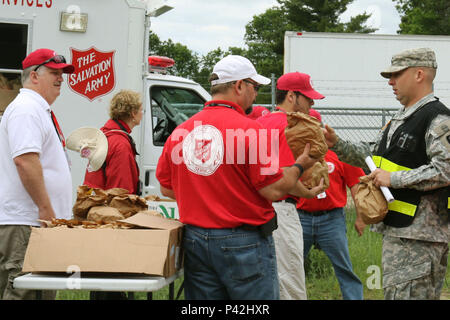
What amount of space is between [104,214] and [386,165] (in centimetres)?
174

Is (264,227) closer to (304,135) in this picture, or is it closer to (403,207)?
(304,135)

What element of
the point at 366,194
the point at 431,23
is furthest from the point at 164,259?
the point at 431,23

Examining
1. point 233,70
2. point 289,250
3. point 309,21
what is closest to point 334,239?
point 289,250

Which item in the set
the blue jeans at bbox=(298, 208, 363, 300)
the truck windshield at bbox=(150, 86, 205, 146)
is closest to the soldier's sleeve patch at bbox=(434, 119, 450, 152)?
the blue jeans at bbox=(298, 208, 363, 300)

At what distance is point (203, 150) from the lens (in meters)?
3.25

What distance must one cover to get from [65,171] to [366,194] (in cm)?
191

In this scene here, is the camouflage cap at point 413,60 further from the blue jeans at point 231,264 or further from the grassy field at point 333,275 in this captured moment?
the grassy field at point 333,275

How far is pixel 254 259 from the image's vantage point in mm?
3221

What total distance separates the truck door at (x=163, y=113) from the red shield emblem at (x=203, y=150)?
3508 millimetres

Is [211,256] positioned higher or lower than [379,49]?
lower

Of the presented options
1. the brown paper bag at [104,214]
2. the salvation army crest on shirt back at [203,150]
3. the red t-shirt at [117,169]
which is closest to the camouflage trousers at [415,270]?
the salvation army crest on shirt back at [203,150]

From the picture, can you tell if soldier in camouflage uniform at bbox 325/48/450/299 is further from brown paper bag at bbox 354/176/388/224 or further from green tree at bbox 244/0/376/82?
green tree at bbox 244/0/376/82
